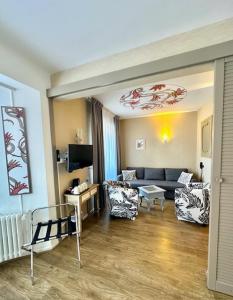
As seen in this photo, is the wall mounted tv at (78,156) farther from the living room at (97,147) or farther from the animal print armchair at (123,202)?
the animal print armchair at (123,202)

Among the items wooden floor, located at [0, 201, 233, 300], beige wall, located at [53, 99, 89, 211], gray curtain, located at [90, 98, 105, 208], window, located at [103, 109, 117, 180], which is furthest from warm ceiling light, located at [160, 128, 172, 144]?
wooden floor, located at [0, 201, 233, 300]

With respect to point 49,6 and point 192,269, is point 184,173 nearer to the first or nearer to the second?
point 192,269

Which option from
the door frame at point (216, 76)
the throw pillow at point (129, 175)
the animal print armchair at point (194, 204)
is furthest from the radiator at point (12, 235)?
the throw pillow at point (129, 175)

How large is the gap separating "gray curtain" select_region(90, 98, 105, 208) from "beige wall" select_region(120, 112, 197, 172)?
199 cm

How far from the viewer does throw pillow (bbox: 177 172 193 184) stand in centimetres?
429

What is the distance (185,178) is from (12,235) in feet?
13.5

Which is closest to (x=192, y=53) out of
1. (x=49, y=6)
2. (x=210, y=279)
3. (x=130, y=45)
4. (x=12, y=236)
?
(x=130, y=45)

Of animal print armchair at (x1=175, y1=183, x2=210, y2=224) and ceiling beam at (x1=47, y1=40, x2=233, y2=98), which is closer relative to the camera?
ceiling beam at (x1=47, y1=40, x2=233, y2=98)

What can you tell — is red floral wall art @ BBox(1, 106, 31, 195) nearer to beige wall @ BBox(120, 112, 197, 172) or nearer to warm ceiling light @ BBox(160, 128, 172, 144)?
beige wall @ BBox(120, 112, 197, 172)

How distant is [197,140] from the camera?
187 inches

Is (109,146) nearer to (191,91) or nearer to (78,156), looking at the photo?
(78,156)

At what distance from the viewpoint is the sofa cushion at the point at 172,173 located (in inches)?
188

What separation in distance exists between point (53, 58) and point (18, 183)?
1774mm

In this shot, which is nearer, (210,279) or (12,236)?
(210,279)
